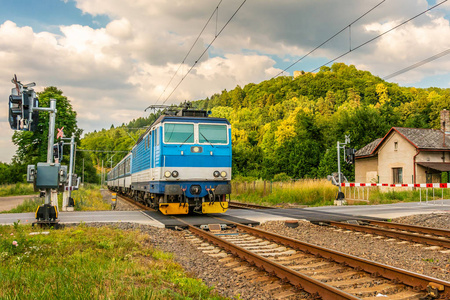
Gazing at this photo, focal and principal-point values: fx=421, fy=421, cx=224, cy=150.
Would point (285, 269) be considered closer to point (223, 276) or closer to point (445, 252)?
point (223, 276)

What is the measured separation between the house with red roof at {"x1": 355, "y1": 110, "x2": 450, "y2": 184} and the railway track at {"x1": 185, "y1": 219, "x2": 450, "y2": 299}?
96.5ft

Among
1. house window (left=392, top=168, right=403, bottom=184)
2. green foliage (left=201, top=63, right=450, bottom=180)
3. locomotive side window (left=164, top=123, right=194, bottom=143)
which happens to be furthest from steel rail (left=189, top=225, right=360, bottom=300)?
green foliage (left=201, top=63, right=450, bottom=180)

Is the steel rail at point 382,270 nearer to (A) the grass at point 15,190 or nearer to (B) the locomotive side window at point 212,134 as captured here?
(B) the locomotive side window at point 212,134

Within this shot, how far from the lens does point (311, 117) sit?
67.1 metres

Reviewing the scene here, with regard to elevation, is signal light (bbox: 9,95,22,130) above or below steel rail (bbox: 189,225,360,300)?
above

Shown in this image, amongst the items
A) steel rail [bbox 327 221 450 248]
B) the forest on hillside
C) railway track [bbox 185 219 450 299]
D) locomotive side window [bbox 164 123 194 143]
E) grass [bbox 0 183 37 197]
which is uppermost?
the forest on hillside

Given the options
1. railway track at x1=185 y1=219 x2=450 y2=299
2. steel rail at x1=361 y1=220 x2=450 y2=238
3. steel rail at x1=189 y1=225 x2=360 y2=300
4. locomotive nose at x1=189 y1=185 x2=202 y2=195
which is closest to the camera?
steel rail at x1=189 y1=225 x2=360 y2=300

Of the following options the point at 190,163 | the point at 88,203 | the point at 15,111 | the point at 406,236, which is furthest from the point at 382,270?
the point at 88,203

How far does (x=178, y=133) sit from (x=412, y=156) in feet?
89.2

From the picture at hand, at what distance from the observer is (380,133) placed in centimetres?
5297

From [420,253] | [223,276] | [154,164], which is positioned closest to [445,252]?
[420,253]

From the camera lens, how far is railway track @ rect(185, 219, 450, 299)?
5137 millimetres

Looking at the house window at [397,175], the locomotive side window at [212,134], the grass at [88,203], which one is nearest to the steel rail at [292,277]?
the locomotive side window at [212,134]

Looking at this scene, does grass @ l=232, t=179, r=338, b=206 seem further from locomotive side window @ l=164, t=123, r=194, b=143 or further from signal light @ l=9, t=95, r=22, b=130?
signal light @ l=9, t=95, r=22, b=130
